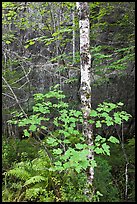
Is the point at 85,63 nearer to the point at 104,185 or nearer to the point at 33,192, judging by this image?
the point at 33,192

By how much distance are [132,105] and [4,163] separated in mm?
4477

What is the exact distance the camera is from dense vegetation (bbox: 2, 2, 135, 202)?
3682 millimetres

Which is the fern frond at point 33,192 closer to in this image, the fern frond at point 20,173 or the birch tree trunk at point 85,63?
the fern frond at point 20,173

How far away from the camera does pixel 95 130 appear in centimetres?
803

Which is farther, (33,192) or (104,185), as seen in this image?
(104,185)

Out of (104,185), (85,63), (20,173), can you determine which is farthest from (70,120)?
(104,185)

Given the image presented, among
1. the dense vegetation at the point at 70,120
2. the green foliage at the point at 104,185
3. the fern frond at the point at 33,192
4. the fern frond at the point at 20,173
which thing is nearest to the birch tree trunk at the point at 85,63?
the dense vegetation at the point at 70,120

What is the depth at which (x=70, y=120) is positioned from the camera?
11.6 feet

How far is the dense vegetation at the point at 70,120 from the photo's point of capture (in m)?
3.68

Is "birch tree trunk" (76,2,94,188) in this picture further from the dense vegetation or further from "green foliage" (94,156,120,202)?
"green foliage" (94,156,120,202)

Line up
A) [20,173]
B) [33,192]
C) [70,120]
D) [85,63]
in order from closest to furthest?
1. [70,120]
2. [33,192]
3. [85,63]
4. [20,173]

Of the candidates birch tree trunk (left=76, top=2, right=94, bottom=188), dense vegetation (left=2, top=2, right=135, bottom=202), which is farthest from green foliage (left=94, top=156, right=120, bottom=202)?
birch tree trunk (left=76, top=2, right=94, bottom=188)

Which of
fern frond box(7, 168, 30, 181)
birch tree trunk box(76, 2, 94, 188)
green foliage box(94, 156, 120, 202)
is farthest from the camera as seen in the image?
green foliage box(94, 156, 120, 202)

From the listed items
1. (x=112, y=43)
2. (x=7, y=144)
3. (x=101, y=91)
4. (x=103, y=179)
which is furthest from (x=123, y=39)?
(x=7, y=144)
